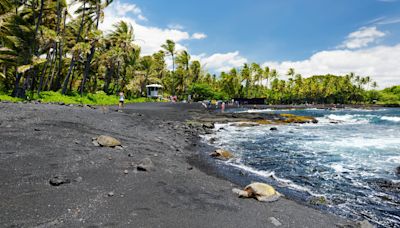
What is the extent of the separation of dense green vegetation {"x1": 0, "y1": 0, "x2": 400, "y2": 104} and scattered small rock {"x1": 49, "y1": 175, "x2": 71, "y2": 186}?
714 inches

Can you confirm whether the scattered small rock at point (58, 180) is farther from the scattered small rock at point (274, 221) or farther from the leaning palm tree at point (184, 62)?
the leaning palm tree at point (184, 62)

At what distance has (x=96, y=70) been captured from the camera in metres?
40.9

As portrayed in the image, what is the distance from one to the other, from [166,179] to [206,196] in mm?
1110

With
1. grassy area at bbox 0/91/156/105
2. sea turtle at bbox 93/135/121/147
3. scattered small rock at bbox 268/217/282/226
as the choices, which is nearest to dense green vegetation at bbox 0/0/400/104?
grassy area at bbox 0/91/156/105

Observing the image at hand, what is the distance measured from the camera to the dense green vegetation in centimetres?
2195

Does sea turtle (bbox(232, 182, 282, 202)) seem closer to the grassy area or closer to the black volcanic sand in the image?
the black volcanic sand

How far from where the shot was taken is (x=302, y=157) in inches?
389

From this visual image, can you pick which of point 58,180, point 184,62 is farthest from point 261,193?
point 184,62

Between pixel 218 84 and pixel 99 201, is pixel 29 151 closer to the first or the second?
pixel 99 201

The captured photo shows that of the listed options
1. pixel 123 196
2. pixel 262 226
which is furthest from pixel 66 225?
pixel 262 226

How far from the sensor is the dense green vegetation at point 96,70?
21953mm

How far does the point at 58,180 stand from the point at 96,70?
134 ft

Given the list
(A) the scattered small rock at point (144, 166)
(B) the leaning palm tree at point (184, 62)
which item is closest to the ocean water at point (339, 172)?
(A) the scattered small rock at point (144, 166)

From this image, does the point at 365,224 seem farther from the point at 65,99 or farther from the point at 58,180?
the point at 65,99
